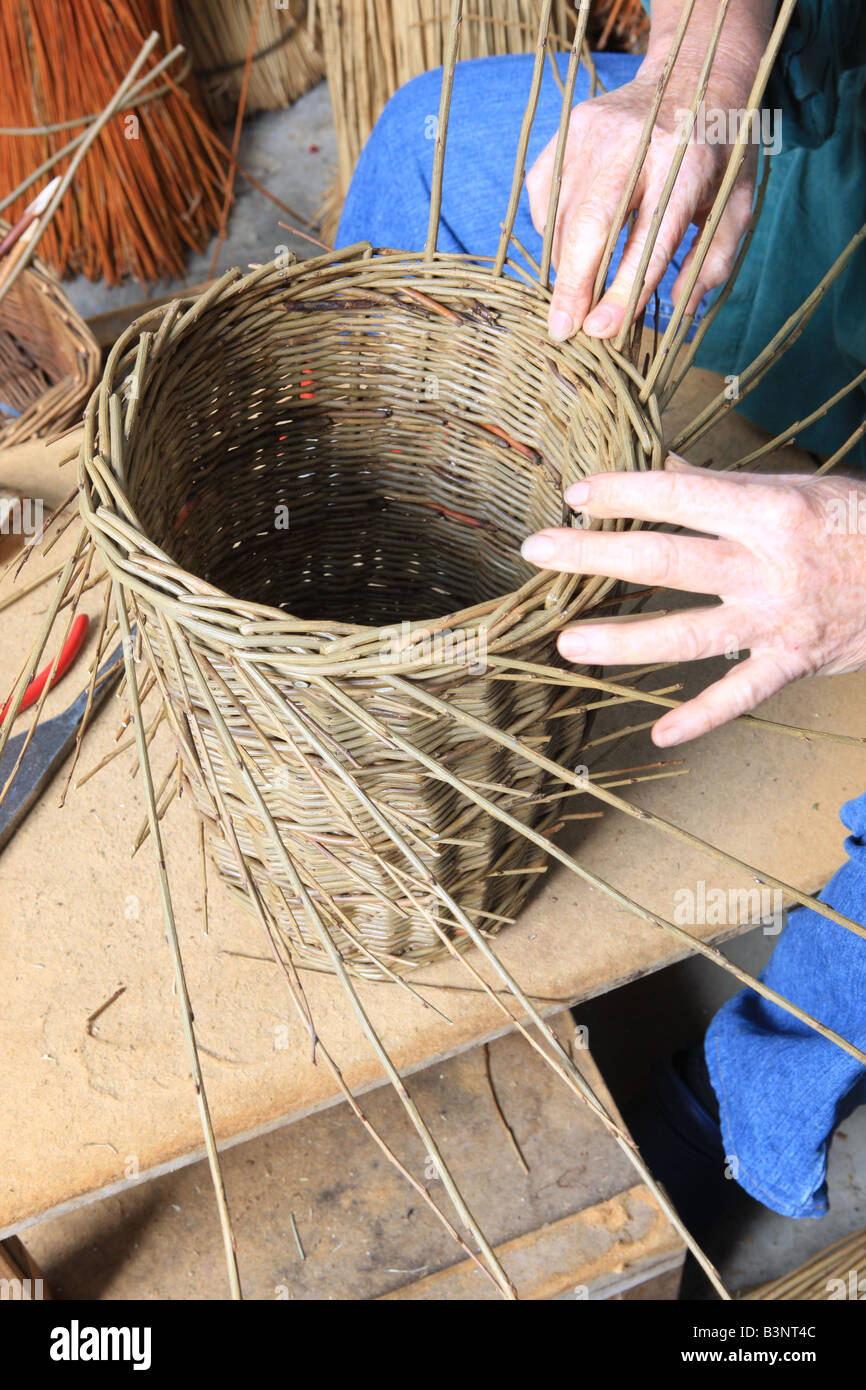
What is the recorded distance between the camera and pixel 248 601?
560 mm

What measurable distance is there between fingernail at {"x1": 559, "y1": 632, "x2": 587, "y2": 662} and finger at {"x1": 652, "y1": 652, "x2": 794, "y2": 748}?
0.06 meters

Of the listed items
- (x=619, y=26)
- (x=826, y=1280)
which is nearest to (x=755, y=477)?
(x=826, y=1280)

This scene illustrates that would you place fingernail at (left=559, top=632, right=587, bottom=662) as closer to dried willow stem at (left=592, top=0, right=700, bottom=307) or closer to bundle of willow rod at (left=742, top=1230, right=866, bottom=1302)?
dried willow stem at (left=592, top=0, right=700, bottom=307)

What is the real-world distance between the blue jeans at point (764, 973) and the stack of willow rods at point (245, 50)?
Answer: 3.54 feet

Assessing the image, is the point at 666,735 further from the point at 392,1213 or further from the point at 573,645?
the point at 392,1213

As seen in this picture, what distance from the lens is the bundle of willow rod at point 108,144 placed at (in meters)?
1.71

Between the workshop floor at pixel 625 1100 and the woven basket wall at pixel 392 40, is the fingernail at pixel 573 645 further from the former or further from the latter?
the woven basket wall at pixel 392 40

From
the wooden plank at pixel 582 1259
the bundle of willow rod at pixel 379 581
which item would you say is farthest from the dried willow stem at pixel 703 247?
the wooden plank at pixel 582 1259

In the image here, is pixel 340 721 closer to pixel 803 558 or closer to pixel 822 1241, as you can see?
pixel 803 558

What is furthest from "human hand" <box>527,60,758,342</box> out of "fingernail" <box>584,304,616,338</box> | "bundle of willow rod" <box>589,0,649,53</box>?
"bundle of willow rod" <box>589,0,649,53</box>

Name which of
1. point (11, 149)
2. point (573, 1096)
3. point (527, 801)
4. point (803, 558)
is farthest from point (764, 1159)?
point (11, 149)

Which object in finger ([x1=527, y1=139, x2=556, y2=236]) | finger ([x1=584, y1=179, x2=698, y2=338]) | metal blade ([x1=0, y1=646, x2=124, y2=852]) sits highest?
finger ([x1=527, y1=139, x2=556, y2=236])

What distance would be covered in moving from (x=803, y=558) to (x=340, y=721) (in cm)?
22

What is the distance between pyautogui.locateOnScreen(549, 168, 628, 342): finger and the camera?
63 centimetres
